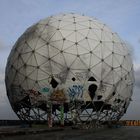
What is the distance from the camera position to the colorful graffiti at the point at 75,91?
54969 mm

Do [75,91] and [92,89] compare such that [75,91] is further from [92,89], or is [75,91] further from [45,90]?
[45,90]

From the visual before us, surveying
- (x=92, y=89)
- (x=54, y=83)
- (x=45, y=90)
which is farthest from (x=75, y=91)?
(x=45, y=90)

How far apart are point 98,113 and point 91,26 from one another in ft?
43.9

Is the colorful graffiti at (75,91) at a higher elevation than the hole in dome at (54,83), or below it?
below

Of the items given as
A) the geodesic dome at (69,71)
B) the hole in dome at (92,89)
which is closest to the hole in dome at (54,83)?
the geodesic dome at (69,71)

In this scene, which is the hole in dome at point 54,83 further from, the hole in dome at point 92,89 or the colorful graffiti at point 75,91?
the hole in dome at point 92,89

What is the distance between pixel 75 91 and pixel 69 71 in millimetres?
3018

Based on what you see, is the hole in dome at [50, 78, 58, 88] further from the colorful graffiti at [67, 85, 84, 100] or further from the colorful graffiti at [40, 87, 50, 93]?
the colorful graffiti at [67, 85, 84, 100]

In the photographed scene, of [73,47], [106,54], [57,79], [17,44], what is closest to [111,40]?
[106,54]

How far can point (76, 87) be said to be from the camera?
181 feet

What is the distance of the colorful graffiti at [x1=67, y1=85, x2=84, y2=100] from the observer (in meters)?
55.0

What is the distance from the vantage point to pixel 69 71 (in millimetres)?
55031

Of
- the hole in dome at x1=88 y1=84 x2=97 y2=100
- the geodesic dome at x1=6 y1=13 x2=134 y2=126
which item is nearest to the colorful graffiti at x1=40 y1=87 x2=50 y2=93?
the geodesic dome at x1=6 y1=13 x2=134 y2=126

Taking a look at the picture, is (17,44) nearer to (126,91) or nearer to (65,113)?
(65,113)
